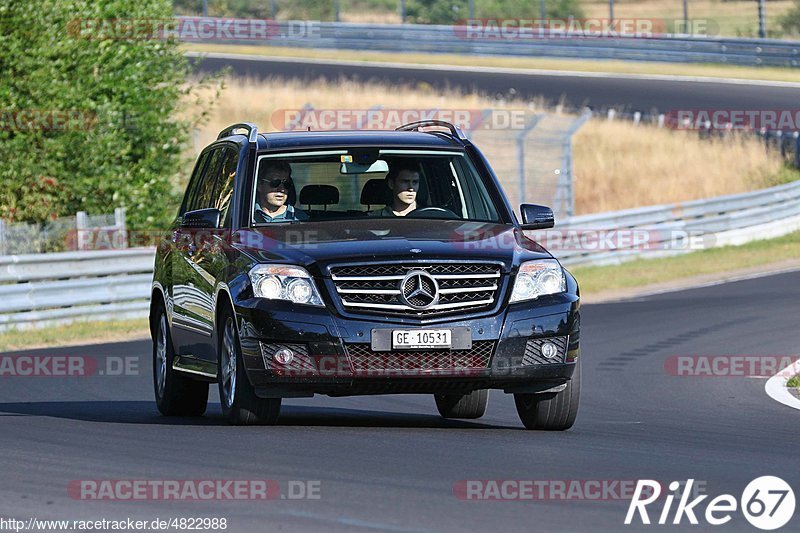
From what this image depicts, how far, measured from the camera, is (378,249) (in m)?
9.69

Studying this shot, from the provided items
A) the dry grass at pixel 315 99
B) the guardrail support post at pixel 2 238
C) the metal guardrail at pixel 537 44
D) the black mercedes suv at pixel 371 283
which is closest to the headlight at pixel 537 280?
the black mercedes suv at pixel 371 283

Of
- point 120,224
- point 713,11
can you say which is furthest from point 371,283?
point 713,11

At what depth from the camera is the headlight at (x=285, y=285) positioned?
9539 mm

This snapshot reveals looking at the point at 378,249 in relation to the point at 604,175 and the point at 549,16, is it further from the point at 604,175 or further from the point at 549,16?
the point at 549,16

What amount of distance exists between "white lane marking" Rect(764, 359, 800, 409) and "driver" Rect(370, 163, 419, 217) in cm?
350

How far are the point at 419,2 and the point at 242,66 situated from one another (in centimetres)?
1903

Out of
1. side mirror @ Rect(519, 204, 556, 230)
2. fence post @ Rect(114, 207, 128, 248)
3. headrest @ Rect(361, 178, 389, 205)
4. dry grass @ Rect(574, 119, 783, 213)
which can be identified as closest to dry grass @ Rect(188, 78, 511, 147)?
dry grass @ Rect(574, 119, 783, 213)

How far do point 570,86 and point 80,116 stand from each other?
78.3ft

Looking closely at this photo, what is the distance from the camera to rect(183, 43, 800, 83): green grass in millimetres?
49500

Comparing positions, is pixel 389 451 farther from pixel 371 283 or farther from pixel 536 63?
pixel 536 63

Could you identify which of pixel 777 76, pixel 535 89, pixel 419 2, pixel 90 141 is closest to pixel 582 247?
pixel 90 141

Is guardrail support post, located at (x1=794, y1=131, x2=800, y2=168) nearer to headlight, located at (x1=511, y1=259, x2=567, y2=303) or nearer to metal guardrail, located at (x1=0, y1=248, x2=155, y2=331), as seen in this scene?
metal guardrail, located at (x1=0, y1=248, x2=155, y2=331)

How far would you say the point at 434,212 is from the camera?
10.8 meters

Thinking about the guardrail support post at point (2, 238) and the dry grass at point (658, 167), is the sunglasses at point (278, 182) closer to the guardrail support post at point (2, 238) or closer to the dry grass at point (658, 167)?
the guardrail support post at point (2, 238)
